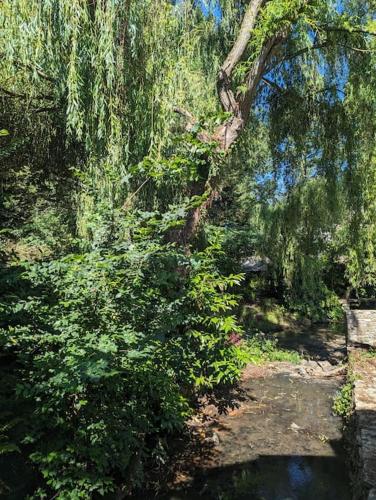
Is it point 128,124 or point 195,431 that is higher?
point 128,124

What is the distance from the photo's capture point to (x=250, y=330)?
12070mm

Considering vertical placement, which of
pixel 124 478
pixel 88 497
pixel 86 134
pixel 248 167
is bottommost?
pixel 124 478

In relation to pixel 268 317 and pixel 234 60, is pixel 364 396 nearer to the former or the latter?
pixel 234 60

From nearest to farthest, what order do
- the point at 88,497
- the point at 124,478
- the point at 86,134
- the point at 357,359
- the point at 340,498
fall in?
the point at 88,497, the point at 124,478, the point at 340,498, the point at 86,134, the point at 357,359

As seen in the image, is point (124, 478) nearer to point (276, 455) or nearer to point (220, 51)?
point (276, 455)

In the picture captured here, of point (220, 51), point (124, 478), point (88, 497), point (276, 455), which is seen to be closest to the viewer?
point (88, 497)

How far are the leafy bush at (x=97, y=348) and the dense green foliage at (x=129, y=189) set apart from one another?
2 centimetres

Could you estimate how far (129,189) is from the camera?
5.34 m

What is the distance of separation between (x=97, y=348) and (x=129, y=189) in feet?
8.86

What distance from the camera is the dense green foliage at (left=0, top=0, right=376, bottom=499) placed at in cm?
336

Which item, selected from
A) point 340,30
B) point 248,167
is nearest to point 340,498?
point 340,30

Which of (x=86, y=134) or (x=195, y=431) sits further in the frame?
(x=195, y=431)

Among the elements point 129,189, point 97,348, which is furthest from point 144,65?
point 97,348

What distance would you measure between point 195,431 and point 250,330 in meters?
6.21
